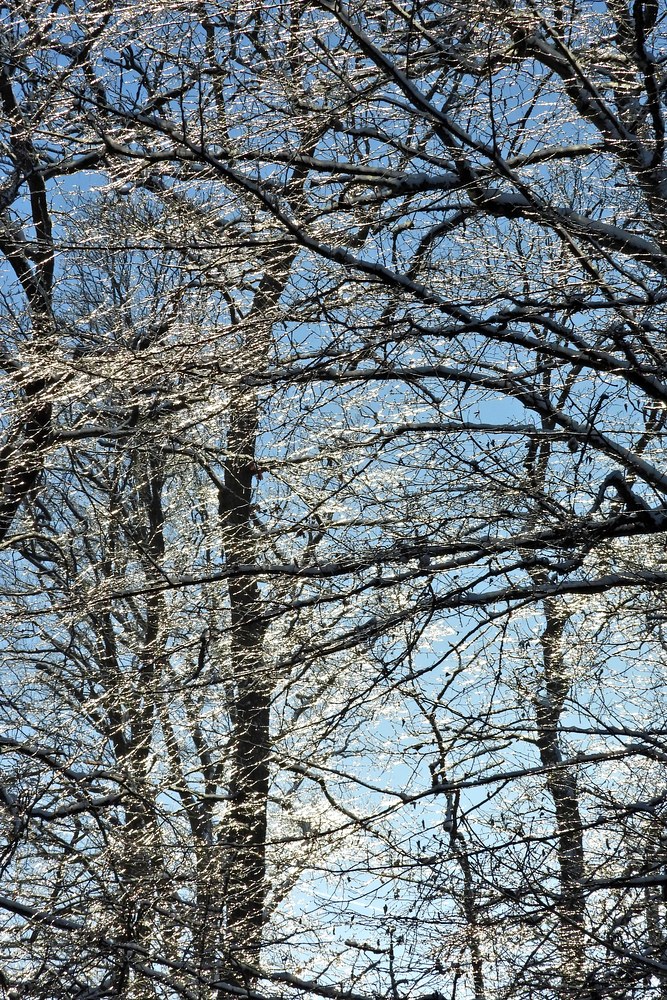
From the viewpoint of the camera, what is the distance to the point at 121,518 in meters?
8.95

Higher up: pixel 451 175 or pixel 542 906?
pixel 451 175

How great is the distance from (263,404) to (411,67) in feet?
7.69

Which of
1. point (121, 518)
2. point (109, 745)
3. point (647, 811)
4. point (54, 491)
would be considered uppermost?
point (54, 491)

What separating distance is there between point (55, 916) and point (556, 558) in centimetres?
384

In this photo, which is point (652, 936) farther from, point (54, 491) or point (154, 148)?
point (54, 491)

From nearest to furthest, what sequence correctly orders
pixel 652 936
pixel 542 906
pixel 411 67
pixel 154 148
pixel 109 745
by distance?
pixel 542 906 < pixel 652 936 < pixel 411 67 < pixel 154 148 < pixel 109 745

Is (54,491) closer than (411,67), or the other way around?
(411,67)

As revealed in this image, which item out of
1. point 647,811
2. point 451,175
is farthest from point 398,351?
point 647,811

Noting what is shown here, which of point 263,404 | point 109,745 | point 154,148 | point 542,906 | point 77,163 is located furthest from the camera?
point 109,745

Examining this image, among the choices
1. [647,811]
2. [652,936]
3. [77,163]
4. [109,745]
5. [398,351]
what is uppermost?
[77,163]

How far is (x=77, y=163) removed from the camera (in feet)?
24.4

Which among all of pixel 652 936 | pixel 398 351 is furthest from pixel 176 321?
pixel 652 936

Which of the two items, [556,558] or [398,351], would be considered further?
[556,558]

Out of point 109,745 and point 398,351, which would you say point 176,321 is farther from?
point 109,745
